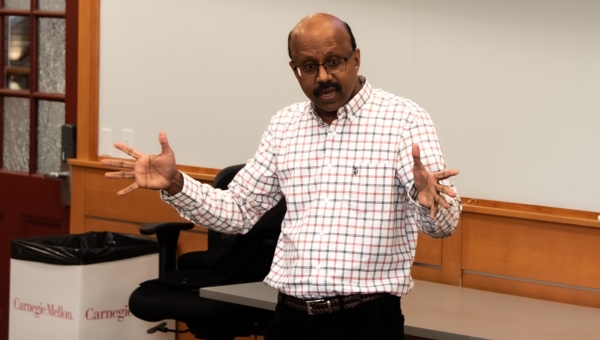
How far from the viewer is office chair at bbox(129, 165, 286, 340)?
324cm

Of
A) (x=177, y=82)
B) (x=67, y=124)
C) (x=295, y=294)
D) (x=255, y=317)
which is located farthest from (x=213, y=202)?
(x=67, y=124)

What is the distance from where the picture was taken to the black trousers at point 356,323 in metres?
2.13

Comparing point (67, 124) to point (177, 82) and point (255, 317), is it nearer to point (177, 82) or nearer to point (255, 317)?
point (177, 82)

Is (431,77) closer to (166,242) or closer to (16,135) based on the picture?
(166,242)

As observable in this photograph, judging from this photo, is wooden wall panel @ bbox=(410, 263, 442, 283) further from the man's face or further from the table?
the man's face

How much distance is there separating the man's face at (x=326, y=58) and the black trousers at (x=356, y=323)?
0.52 m

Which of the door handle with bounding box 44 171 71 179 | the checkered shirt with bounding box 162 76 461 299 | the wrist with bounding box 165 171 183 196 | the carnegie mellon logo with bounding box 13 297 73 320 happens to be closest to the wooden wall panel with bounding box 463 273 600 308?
the checkered shirt with bounding box 162 76 461 299

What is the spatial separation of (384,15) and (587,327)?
1462 millimetres

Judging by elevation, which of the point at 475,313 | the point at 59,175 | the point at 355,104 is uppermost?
the point at 355,104

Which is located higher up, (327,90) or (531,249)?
(327,90)

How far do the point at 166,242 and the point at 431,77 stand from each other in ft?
4.33

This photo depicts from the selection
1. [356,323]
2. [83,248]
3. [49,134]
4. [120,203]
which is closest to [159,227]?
[83,248]

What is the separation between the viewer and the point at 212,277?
137 inches

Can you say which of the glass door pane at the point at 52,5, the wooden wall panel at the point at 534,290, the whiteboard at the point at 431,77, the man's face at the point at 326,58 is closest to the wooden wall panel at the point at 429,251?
the wooden wall panel at the point at 534,290
